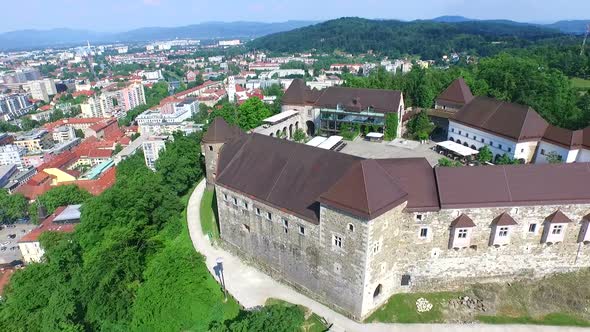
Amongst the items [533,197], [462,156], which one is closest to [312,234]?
[533,197]

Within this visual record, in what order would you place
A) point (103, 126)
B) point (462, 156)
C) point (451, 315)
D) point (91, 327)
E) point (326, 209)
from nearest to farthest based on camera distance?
point (326, 209)
point (451, 315)
point (91, 327)
point (462, 156)
point (103, 126)

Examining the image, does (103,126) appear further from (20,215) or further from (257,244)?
(257,244)

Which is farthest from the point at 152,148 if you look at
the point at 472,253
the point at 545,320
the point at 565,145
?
the point at 545,320

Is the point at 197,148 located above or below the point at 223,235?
above

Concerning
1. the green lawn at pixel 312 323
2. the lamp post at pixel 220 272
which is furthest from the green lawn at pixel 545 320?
the lamp post at pixel 220 272

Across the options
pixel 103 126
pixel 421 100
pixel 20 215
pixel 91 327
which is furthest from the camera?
pixel 103 126

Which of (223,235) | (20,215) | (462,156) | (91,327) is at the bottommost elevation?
(20,215)
